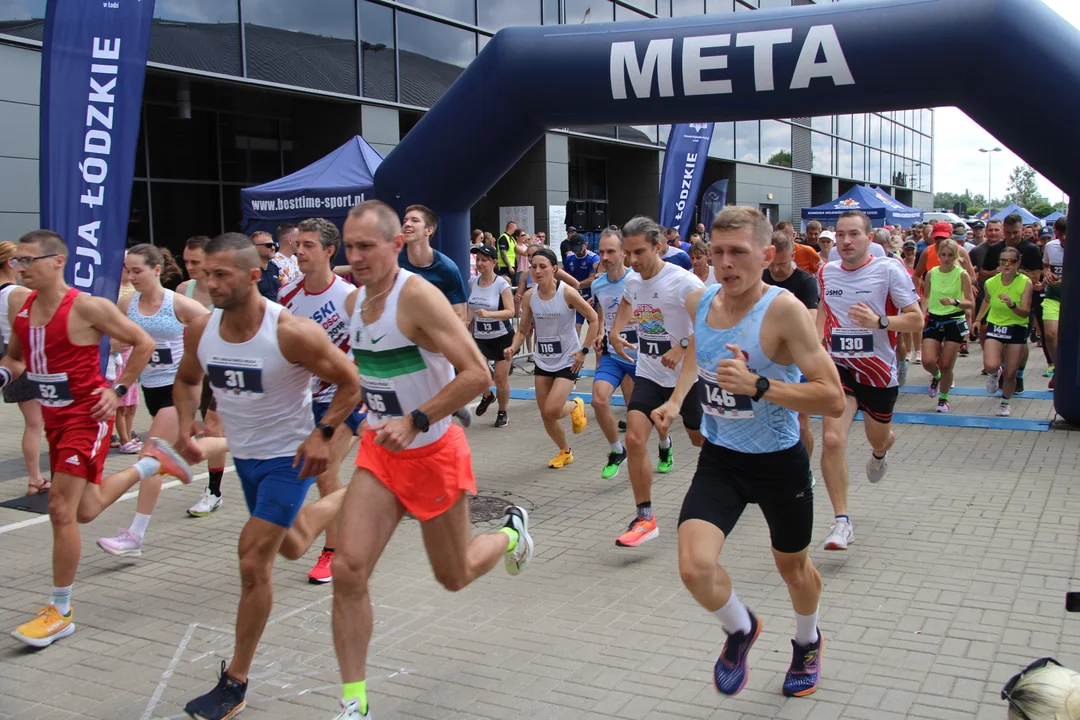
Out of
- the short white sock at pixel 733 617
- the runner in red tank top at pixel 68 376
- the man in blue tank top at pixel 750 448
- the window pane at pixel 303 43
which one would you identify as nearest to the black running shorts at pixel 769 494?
the man in blue tank top at pixel 750 448

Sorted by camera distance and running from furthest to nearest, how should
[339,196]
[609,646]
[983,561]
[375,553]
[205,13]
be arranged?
1. [205,13]
2. [339,196]
3. [983,561]
4. [609,646]
5. [375,553]

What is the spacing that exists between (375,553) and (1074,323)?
25.2 ft

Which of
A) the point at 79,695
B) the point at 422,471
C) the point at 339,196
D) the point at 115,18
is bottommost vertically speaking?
the point at 79,695

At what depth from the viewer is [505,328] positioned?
35.8 feet

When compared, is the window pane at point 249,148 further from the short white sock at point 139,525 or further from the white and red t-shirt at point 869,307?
the white and red t-shirt at point 869,307

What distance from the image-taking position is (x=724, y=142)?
31.1 m

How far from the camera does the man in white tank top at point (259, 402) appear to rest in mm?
3881

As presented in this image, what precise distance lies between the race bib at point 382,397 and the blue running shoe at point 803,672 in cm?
192

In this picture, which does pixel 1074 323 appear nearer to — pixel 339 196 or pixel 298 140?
pixel 339 196

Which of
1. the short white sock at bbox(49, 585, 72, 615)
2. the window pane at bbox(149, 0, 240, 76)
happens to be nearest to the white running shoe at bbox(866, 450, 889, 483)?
the short white sock at bbox(49, 585, 72, 615)

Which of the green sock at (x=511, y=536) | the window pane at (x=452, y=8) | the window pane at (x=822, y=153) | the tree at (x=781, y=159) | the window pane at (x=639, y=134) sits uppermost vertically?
the window pane at (x=452, y=8)

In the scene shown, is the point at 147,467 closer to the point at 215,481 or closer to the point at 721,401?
the point at 215,481

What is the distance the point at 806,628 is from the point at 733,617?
1.30ft

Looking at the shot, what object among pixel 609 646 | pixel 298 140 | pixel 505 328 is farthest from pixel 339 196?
pixel 609 646
